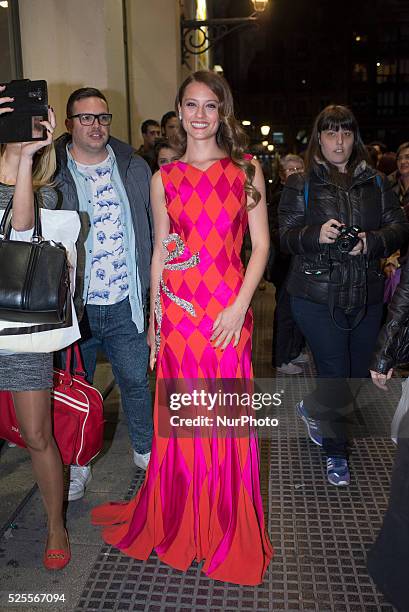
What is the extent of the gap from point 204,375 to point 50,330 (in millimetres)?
759

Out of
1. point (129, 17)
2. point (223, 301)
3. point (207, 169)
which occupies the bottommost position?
point (223, 301)

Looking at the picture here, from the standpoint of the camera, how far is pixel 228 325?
108 inches

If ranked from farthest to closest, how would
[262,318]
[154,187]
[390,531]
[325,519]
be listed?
1. [262,318]
2. [325,519]
3. [154,187]
4. [390,531]

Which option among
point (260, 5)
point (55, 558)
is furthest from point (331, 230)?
point (260, 5)

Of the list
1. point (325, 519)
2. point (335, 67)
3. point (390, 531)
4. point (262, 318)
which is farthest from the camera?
point (335, 67)

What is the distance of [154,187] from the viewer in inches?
115

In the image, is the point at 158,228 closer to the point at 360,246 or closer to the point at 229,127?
→ the point at 229,127

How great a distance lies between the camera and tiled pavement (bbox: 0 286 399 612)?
2666 millimetres

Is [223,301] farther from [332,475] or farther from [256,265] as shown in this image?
[332,475]

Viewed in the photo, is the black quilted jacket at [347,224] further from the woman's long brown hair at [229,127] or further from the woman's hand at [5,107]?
the woman's hand at [5,107]

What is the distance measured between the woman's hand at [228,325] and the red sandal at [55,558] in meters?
1.21

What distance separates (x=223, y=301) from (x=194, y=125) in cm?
80

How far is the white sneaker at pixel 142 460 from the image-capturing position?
382cm

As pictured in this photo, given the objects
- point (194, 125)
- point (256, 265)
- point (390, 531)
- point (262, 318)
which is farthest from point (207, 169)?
point (262, 318)
